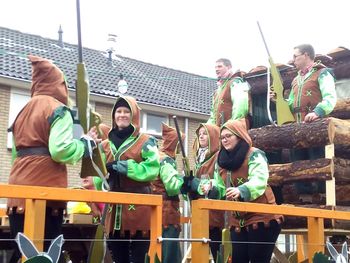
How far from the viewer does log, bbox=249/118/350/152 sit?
18.4 ft

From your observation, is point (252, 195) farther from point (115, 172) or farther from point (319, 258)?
point (115, 172)

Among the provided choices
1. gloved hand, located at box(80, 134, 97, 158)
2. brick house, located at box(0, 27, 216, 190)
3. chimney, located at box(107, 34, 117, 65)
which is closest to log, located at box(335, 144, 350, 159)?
gloved hand, located at box(80, 134, 97, 158)

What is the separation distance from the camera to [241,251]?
4.54 metres

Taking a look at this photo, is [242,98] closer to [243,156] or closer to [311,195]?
[311,195]

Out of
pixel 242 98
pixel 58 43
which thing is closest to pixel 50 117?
pixel 242 98

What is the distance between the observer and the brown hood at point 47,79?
3.84m

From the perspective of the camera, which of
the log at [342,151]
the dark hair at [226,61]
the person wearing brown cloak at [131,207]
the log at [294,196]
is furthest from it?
the dark hair at [226,61]

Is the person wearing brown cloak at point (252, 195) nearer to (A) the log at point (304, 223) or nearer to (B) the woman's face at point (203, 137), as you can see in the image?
(B) the woman's face at point (203, 137)

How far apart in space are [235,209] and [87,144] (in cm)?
109

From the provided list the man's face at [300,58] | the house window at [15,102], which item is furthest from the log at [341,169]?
the house window at [15,102]

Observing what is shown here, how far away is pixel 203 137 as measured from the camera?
5.51m

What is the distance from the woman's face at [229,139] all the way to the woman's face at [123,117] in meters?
0.78

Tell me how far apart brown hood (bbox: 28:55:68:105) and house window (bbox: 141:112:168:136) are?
1326cm

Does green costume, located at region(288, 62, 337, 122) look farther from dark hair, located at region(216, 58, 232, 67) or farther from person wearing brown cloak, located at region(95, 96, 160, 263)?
person wearing brown cloak, located at region(95, 96, 160, 263)
